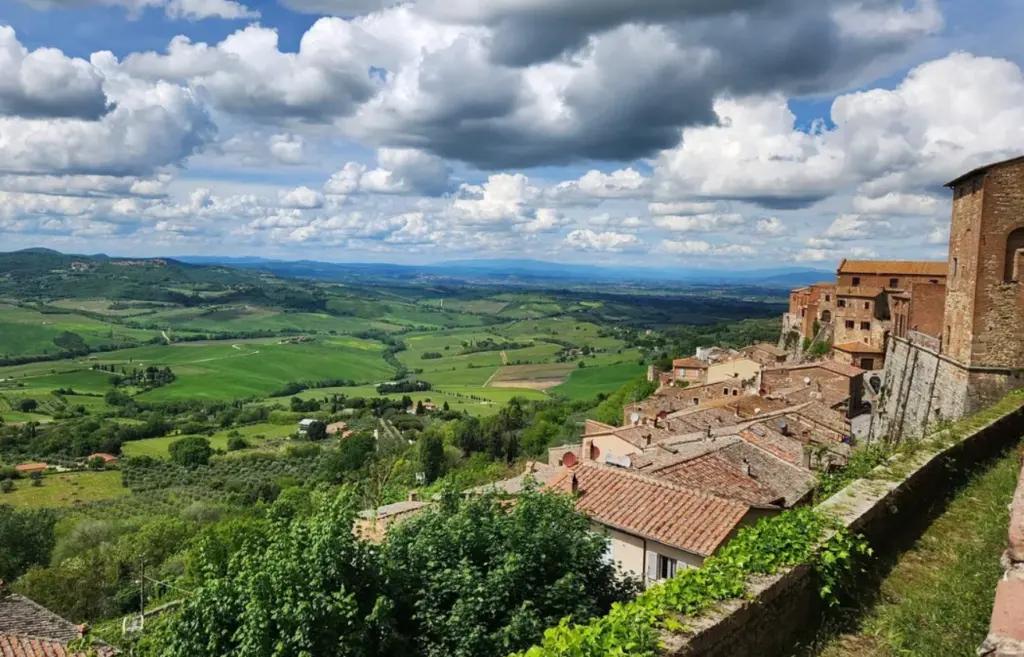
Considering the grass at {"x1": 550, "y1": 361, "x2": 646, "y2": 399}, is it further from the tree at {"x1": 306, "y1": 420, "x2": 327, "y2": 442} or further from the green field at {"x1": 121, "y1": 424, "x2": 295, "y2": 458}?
the green field at {"x1": 121, "y1": 424, "x2": 295, "y2": 458}

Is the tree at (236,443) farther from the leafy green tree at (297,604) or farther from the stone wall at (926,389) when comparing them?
the leafy green tree at (297,604)

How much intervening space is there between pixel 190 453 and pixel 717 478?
73.5m

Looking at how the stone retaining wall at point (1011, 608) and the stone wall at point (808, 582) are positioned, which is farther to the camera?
the stone wall at point (808, 582)

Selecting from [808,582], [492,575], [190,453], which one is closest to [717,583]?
[808,582]

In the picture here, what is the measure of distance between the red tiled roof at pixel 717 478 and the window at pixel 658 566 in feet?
11.7

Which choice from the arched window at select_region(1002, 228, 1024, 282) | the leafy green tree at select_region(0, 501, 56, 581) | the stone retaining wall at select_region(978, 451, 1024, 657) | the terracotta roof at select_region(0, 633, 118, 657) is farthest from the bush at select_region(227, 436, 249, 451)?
the stone retaining wall at select_region(978, 451, 1024, 657)

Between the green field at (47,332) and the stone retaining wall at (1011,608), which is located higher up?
the stone retaining wall at (1011,608)

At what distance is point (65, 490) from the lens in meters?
67.6

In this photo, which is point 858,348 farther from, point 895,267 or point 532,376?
point 532,376

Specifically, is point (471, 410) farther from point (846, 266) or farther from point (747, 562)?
point (747, 562)

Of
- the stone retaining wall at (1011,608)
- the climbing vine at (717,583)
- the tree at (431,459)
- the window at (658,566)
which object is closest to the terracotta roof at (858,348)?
the tree at (431,459)

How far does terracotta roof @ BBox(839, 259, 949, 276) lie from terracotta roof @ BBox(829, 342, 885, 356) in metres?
10.3

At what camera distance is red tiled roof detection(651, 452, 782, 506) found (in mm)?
18756

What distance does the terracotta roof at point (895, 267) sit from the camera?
55094 millimetres
